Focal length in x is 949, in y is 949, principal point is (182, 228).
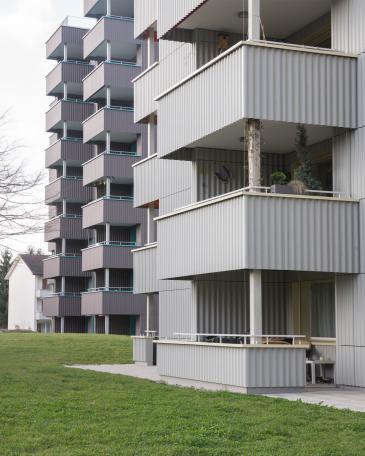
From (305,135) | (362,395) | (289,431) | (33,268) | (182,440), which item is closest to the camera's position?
(182,440)

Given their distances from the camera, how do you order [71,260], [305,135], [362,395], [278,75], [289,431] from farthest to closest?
[71,260], [305,135], [278,75], [362,395], [289,431]

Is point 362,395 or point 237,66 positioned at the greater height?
point 237,66

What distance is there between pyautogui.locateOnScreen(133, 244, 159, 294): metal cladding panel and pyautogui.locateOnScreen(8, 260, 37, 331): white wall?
193 ft

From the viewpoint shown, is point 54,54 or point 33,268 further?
point 33,268

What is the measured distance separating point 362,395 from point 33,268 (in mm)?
74850

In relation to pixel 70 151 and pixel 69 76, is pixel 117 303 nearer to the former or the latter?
pixel 70 151

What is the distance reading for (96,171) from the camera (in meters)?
53.6

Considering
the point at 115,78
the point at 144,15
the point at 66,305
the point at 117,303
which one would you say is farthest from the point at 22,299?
the point at 144,15

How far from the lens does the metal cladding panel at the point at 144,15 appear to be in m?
29.1

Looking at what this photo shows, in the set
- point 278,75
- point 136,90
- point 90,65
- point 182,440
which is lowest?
point 182,440

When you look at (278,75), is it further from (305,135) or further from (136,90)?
(136,90)

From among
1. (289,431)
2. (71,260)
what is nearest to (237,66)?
(289,431)

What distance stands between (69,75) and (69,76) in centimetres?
8

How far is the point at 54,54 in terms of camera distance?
6400 cm
